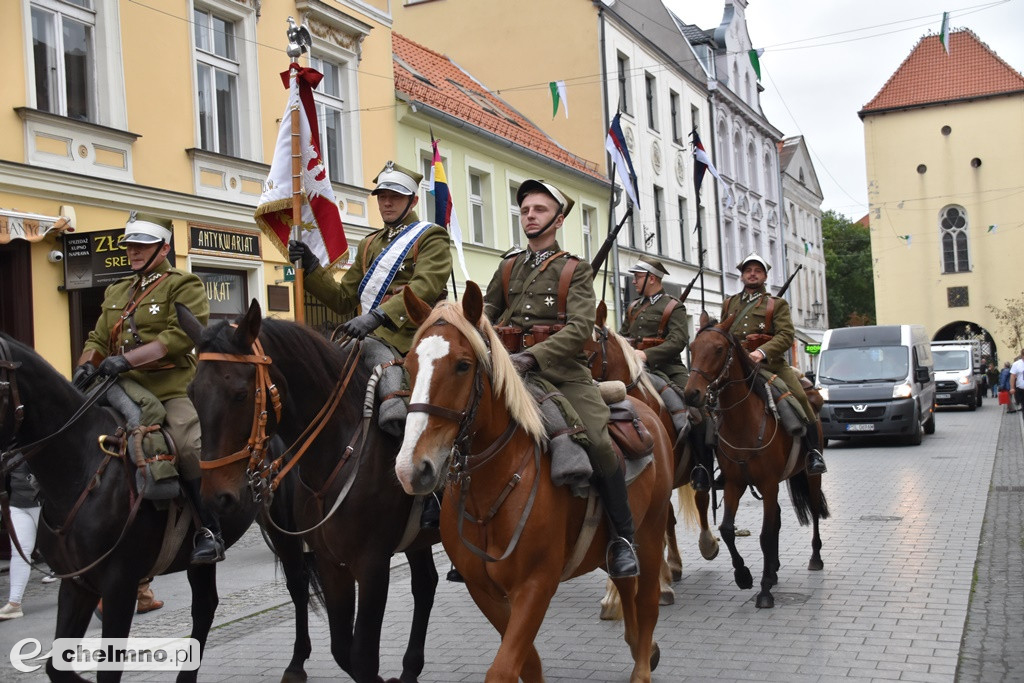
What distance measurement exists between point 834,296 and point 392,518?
250 feet

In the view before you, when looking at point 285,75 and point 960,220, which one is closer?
point 285,75

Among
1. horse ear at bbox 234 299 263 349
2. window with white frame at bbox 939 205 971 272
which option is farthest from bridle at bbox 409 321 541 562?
window with white frame at bbox 939 205 971 272

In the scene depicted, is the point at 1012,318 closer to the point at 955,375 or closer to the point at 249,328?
the point at 955,375

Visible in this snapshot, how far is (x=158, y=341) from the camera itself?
5551mm

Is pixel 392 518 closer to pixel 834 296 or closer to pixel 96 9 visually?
pixel 96 9

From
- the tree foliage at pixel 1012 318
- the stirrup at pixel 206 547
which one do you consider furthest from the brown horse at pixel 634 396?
the tree foliage at pixel 1012 318

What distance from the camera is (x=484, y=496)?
14.1 ft

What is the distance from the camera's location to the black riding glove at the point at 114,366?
213 inches

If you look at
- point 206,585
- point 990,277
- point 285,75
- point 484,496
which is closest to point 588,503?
point 484,496

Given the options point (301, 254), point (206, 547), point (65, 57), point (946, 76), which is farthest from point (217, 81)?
point (946, 76)

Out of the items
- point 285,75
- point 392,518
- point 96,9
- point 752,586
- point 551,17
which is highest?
point 551,17

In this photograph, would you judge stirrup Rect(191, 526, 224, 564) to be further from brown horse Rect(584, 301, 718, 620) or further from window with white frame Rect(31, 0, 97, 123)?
window with white frame Rect(31, 0, 97, 123)

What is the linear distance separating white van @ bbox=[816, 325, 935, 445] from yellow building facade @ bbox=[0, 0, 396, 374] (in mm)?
10987

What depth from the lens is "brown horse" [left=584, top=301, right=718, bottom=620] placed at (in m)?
7.55
